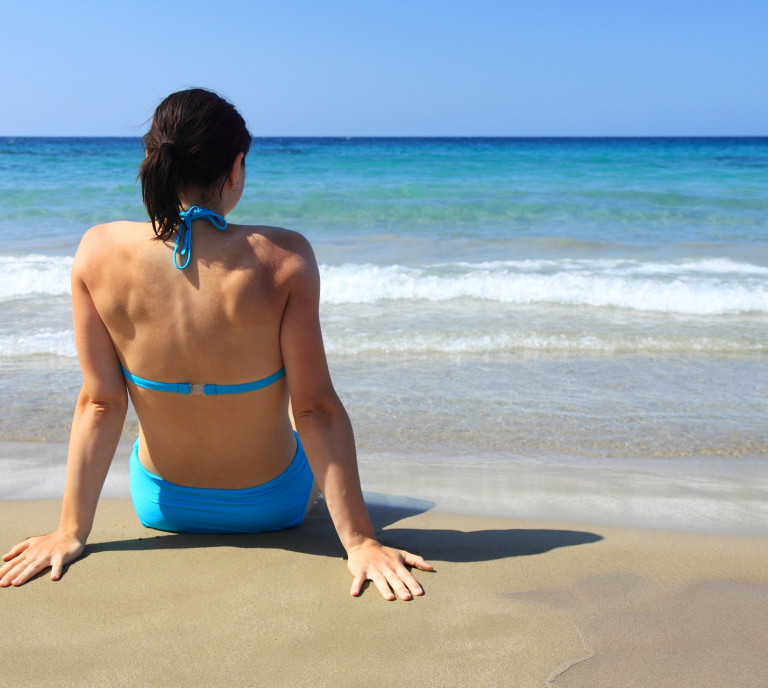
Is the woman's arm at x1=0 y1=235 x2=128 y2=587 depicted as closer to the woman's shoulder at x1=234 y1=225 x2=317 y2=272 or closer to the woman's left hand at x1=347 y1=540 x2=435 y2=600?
the woman's shoulder at x1=234 y1=225 x2=317 y2=272

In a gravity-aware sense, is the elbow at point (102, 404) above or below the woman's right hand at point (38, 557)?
above

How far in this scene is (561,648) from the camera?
162 cm

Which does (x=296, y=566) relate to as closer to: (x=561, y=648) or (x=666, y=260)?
(x=561, y=648)

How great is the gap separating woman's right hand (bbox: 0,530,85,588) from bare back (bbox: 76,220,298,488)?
40cm

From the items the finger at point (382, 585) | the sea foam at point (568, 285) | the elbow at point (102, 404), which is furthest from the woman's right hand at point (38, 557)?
the sea foam at point (568, 285)

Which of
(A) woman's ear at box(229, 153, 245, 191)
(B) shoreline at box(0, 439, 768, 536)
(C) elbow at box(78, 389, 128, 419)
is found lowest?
(B) shoreline at box(0, 439, 768, 536)

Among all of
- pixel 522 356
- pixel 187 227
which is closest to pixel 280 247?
pixel 187 227

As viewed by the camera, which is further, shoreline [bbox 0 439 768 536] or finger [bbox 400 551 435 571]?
shoreline [bbox 0 439 768 536]

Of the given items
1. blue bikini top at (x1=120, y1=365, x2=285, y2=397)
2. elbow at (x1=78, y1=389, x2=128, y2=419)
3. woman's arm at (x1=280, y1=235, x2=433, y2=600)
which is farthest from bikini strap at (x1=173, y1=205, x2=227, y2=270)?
elbow at (x1=78, y1=389, x2=128, y2=419)

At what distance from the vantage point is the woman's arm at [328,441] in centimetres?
187

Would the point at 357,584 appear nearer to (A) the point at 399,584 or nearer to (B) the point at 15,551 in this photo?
(A) the point at 399,584

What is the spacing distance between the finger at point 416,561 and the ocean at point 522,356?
62 centimetres

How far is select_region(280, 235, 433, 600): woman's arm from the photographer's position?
1.87m

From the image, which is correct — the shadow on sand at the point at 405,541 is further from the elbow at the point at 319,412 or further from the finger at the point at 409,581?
the elbow at the point at 319,412
